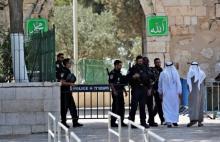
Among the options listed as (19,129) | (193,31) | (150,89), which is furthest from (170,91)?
(193,31)

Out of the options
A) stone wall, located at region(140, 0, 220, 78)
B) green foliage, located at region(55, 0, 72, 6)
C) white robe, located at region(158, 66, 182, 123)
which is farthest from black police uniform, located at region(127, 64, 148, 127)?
green foliage, located at region(55, 0, 72, 6)

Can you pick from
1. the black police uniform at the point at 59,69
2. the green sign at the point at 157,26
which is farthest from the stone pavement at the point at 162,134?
the green sign at the point at 157,26

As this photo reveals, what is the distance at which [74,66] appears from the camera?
2616cm

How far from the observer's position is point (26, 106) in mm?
14648

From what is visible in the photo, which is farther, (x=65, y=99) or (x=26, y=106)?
(x=65, y=99)

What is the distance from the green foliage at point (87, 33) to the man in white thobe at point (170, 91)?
98.1ft

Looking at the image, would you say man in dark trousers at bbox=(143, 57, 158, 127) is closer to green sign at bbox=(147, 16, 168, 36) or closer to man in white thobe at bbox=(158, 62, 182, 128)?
man in white thobe at bbox=(158, 62, 182, 128)

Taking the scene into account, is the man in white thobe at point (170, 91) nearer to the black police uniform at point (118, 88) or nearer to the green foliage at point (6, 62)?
the black police uniform at point (118, 88)

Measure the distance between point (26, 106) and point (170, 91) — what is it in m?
3.46

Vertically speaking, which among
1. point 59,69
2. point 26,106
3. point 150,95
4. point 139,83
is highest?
point 59,69

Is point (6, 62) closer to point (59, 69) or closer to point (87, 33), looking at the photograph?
point (59, 69)

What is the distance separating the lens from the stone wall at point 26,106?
14.6 meters

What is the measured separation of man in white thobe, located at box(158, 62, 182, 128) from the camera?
15992 millimetres

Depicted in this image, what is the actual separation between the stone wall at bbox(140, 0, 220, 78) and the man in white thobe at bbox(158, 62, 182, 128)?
5.70 m
